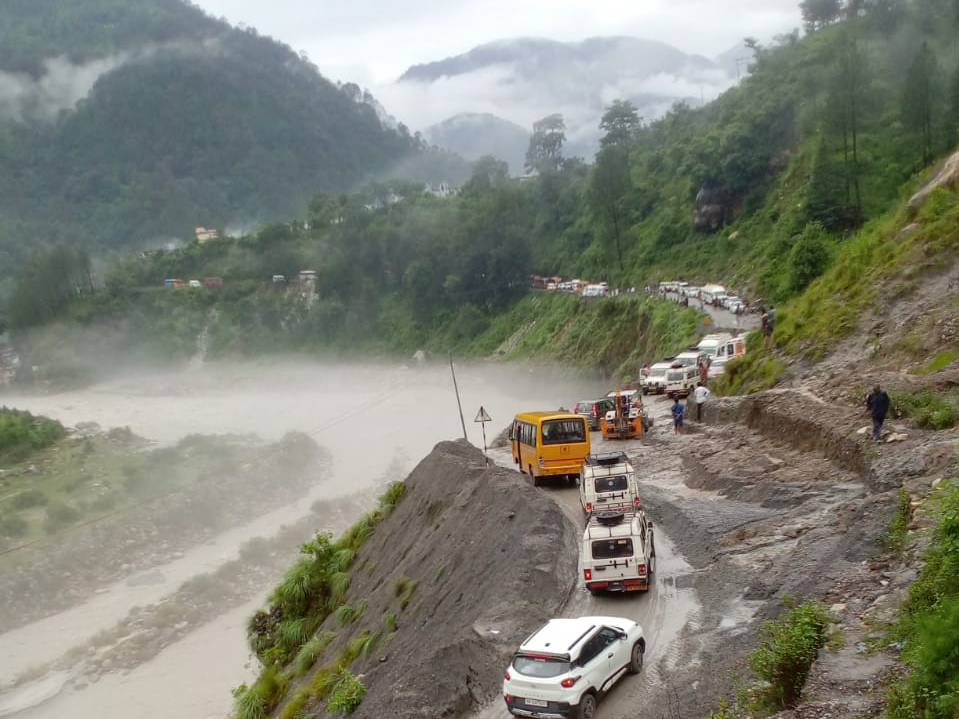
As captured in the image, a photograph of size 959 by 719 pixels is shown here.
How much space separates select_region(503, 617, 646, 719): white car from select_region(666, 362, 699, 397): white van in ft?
95.2

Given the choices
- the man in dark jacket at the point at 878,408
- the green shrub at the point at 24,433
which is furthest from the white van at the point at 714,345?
the green shrub at the point at 24,433

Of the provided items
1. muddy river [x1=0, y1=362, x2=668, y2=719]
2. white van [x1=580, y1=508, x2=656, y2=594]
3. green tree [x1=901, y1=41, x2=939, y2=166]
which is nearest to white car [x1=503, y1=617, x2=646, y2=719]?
muddy river [x1=0, y1=362, x2=668, y2=719]

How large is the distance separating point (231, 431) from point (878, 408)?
2532 inches

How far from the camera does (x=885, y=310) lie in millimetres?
27109

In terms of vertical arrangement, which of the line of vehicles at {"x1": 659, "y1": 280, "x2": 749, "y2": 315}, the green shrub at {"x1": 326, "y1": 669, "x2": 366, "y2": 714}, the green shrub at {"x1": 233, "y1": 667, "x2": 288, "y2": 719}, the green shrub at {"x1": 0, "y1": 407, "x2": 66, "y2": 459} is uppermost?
the green shrub at {"x1": 326, "y1": 669, "x2": 366, "y2": 714}

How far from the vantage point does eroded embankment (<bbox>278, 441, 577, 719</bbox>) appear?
517 inches

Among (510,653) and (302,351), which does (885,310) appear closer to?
(510,653)

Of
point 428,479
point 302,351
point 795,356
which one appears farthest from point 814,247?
point 302,351

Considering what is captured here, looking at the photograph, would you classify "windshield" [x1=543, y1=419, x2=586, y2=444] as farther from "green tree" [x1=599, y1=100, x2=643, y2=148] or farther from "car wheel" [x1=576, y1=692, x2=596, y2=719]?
"green tree" [x1=599, y1=100, x2=643, y2=148]

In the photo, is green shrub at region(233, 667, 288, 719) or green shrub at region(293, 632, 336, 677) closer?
green shrub at region(233, 667, 288, 719)

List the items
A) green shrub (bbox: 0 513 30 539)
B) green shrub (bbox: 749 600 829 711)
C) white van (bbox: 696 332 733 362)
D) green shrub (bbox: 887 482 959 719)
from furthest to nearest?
green shrub (bbox: 0 513 30 539) < white van (bbox: 696 332 733 362) < green shrub (bbox: 749 600 829 711) < green shrub (bbox: 887 482 959 719)

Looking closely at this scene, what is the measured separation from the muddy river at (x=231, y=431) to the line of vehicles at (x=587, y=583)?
854 millimetres

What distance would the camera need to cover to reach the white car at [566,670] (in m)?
11.1

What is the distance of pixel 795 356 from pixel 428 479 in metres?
13.8
